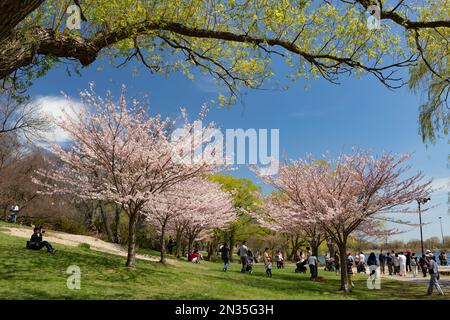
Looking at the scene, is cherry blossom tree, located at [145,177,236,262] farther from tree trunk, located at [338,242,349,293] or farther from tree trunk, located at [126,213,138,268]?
tree trunk, located at [338,242,349,293]

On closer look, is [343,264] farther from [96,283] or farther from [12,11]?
[12,11]

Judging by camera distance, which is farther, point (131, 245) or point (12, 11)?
point (131, 245)

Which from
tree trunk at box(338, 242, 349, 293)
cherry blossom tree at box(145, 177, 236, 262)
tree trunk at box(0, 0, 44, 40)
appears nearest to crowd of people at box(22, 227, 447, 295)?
tree trunk at box(338, 242, 349, 293)

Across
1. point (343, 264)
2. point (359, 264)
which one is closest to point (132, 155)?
point (343, 264)

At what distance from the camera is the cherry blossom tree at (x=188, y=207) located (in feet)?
Answer: 67.7

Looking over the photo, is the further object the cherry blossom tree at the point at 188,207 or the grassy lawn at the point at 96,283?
the cherry blossom tree at the point at 188,207

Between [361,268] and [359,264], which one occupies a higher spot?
[359,264]

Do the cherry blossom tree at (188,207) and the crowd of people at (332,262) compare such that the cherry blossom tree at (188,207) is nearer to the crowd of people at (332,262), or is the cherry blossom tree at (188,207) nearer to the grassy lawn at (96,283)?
the crowd of people at (332,262)

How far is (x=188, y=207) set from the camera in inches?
930

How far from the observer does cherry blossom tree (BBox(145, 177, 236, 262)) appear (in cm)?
2062

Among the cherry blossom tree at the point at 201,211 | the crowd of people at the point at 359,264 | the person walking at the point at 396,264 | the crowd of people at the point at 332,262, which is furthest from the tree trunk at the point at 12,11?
the person walking at the point at 396,264

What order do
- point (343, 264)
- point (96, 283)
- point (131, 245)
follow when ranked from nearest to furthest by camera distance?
point (96, 283)
point (131, 245)
point (343, 264)
